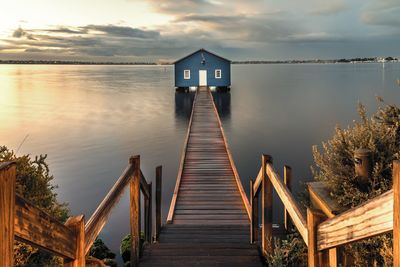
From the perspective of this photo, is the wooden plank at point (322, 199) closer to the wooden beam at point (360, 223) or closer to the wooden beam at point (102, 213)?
the wooden beam at point (102, 213)

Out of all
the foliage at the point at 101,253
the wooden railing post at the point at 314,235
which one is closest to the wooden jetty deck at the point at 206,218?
the wooden railing post at the point at 314,235

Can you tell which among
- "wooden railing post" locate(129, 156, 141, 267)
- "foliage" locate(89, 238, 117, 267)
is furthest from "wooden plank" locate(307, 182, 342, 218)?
"foliage" locate(89, 238, 117, 267)

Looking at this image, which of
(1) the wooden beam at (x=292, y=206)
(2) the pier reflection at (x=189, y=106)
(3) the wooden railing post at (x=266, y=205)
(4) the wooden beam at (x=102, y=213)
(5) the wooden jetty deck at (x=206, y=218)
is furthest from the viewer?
(2) the pier reflection at (x=189, y=106)

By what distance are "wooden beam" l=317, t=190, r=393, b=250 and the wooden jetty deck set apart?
2716mm

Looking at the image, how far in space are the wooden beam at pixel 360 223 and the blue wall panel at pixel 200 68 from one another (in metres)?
51.7

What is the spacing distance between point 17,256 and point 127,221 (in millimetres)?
11384

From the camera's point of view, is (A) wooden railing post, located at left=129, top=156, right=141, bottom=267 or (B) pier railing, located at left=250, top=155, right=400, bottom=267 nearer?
(B) pier railing, located at left=250, top=155, right=400, bottom=267

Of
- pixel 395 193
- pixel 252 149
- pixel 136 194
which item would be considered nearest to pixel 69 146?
pixel 252 149

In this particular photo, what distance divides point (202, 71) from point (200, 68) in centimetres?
48

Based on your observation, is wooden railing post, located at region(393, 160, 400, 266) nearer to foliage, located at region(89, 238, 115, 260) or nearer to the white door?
foliage, located at region(89, 238, 115, 260)

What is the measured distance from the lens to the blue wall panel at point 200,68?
2122 inches

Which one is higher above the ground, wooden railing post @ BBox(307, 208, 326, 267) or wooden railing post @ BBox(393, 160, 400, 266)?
wooden railing post @ BBox(393, 160, 400, 266)

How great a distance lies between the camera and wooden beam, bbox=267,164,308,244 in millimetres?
3555

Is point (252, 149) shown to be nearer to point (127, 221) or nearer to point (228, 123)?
point (228, 123)
